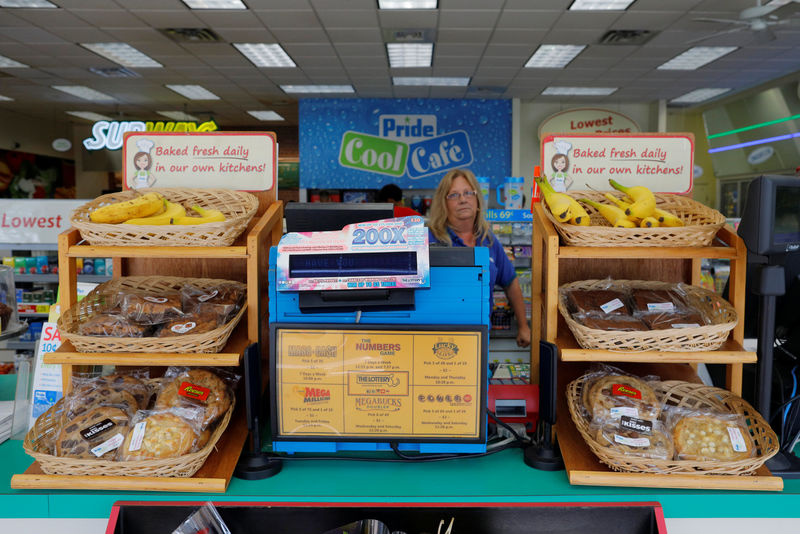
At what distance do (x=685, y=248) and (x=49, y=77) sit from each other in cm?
1009

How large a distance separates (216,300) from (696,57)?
8076 mm

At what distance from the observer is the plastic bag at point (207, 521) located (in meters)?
1.30

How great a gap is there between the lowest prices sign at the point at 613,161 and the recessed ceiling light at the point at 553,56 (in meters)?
5.92

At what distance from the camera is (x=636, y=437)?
1413mm

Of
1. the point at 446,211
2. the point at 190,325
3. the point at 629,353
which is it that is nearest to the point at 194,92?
the point at 446,211

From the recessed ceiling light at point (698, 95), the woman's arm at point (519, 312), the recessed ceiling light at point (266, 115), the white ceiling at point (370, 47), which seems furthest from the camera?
the recessed ceiling light at point (266, 115)

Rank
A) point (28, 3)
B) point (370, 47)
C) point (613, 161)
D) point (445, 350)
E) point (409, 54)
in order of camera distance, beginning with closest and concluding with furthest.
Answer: point (445, 350)
point (613, 161)
point (28, 3)
point (370, 47)
point (409, 54)

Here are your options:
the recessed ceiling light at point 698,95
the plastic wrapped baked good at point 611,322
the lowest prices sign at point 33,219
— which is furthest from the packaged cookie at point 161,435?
the recessed ceiling light at point 698,95

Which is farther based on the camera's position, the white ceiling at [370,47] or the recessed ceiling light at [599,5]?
the white ceiling at [370,47]

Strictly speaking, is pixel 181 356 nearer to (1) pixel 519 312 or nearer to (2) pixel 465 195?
(2) pixel 465 195

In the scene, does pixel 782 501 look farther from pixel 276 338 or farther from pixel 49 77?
pixel 49 77

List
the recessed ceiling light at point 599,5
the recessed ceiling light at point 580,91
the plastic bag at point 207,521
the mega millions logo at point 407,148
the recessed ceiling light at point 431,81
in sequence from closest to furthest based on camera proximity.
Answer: the plastic bag at point 207,521 → the recessed ceiling light at point 599,5 → the recessed ceiling light at point 431,81 → the recessed ceiling light at point 580,91 → the mega millions logo at point 407,148

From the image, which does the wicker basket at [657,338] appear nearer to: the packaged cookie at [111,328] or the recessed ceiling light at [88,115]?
the packaged cookie at [111,328]

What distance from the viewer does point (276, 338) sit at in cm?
144
